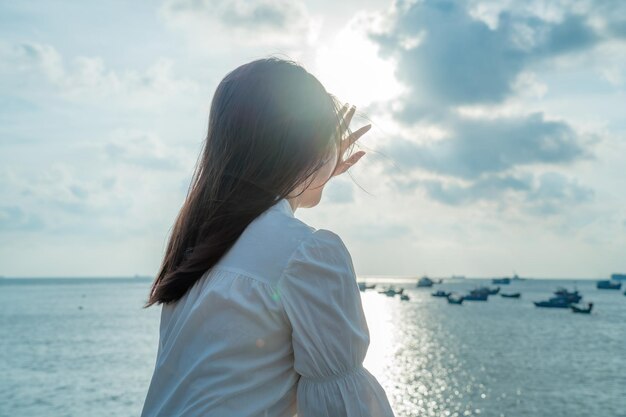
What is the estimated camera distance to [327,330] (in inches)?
52.6

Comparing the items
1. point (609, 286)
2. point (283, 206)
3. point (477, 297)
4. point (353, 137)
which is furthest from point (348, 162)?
point (609, 286)

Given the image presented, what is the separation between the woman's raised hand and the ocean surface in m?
25.6

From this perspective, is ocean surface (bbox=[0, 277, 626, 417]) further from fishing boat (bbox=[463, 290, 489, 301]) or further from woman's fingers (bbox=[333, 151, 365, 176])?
fishing boat (bbox=[463, 290, 489, 301])

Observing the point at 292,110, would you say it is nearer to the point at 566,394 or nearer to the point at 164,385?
the point at 164,385

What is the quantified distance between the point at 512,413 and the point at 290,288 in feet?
90.6

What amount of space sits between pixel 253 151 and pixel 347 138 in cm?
26

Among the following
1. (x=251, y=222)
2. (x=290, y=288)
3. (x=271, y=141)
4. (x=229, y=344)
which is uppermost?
(x=271, y=141)

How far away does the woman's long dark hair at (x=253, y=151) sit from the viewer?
1.50m

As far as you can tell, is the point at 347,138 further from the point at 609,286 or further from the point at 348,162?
the point at 609,286

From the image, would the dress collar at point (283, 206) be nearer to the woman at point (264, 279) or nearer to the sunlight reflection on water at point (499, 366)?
the woman at point (264, 279)

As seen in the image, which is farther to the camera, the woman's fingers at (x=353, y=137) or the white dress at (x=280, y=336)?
the woman's fingers at (x=353, y=137)

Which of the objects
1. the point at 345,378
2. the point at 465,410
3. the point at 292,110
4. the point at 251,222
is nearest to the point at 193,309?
the point at 251,222

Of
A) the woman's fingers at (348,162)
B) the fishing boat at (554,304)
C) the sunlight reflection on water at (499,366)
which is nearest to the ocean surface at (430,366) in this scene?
the sunlight reflection on water at (499,366)

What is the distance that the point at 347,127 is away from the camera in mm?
1626
